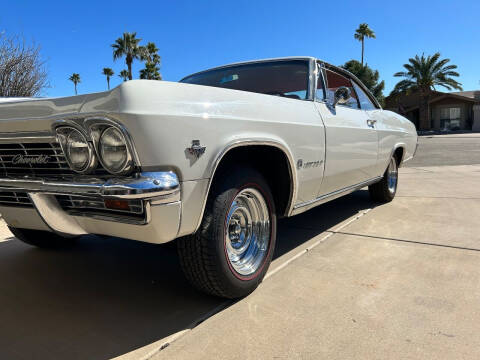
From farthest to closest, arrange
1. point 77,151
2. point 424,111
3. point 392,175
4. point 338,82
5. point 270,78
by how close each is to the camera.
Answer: point 424,111 → point 392,175 → point 338,82 → point 270,78 → point 77,151

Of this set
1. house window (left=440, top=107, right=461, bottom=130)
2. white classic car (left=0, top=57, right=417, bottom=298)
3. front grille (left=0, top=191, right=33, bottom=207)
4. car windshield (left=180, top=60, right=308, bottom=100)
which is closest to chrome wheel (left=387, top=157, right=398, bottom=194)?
car windshield (left=180, top=60, right=308, bottom=100)

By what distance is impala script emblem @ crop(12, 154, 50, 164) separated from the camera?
193 cm

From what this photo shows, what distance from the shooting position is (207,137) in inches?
72.3

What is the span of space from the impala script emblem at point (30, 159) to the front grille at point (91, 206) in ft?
0.74

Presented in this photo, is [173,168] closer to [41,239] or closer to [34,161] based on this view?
[34,161]

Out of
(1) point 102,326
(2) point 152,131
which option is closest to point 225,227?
(2) point 152,131

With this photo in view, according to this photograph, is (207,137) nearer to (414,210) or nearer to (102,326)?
(102,326)

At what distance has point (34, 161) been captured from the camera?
198 centimetres

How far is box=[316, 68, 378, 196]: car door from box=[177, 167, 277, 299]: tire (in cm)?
80

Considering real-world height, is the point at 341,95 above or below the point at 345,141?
above

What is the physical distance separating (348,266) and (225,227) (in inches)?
47.0

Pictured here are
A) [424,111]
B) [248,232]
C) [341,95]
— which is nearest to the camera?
[248,232]

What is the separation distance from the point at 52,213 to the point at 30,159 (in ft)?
1.15

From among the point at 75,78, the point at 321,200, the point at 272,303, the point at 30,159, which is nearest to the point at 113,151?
the point at 30,159
